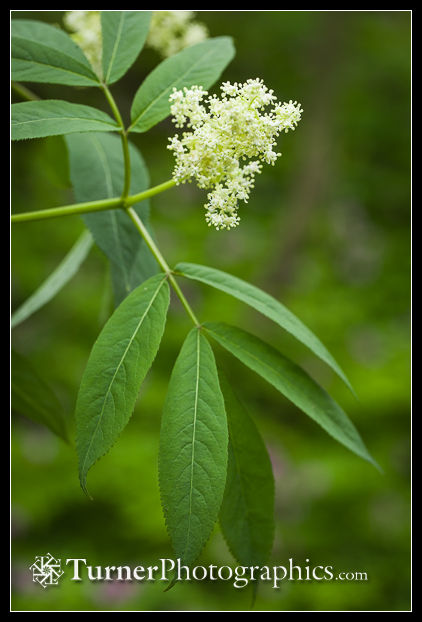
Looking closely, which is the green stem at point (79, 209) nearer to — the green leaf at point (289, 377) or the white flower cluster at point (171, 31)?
the green leaf at point (289, 377)

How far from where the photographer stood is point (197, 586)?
224cm

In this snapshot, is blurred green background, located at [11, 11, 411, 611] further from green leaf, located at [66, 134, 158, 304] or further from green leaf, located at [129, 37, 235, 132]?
green leaf, located at [129, 37, 235, 132]

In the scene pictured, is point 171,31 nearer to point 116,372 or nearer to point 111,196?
point 111,196

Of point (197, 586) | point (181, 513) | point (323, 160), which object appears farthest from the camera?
point (323, 160)

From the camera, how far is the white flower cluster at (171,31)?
41.9 inches

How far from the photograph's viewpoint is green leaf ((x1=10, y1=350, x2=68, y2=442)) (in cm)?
87

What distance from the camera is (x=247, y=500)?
67 cm

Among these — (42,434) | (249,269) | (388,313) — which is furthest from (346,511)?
(249,269)

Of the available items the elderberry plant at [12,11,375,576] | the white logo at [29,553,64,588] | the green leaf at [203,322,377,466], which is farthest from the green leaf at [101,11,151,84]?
the white logo at [29,553,64,588]

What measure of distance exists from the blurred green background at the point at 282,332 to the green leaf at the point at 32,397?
0.64ft

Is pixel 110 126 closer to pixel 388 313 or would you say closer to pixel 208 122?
pixel 208 122

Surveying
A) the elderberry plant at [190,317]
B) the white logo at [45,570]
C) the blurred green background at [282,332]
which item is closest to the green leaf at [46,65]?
the elderberry plant at [190,317]

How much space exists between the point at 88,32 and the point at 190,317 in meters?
0.57

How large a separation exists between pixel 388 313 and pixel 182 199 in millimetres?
1823
